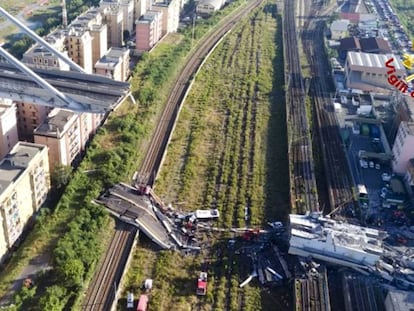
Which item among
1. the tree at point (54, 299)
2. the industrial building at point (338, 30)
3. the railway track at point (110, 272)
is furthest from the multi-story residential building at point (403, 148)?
the industrial building at point (338, 30)

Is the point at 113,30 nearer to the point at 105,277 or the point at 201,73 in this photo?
the point at 201,73

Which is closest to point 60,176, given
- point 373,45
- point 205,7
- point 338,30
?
point 373,45

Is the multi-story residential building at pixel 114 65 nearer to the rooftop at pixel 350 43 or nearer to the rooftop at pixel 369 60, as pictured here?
the rooftop at pixel 369 60

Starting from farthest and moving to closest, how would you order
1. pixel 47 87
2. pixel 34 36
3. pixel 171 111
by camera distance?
1. pixel 171 111
2. pixel 34 36
3. pixel 47 87

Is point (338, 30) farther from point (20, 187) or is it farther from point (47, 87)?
point (20, 187)

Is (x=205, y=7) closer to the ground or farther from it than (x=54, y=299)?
farther from it

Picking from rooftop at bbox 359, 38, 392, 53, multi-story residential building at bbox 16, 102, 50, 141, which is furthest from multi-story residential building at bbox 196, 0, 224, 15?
multi-story residential building at bbox 16, 102, 50, 141
